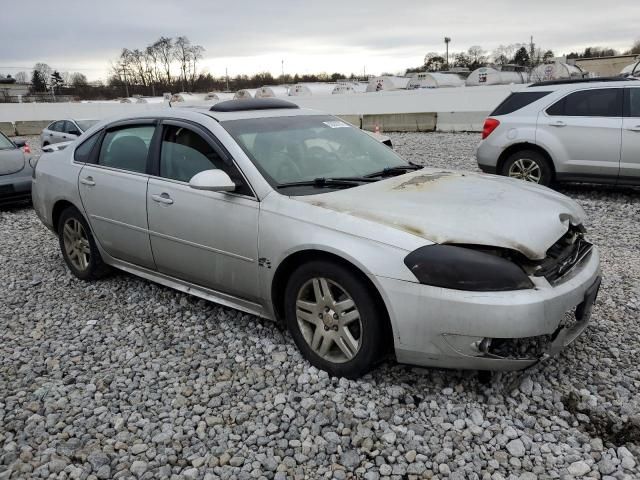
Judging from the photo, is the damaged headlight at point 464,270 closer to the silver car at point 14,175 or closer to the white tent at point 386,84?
the silver car at point 14,175

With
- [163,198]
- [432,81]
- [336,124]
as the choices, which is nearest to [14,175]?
[163,198]

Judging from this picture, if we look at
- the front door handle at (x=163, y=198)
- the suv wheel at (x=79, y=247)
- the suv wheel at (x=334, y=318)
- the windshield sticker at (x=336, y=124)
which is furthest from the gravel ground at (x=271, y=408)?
the windshield sticker at (x=336, y=124)

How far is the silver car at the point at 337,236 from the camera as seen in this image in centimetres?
275

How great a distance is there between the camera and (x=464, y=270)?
2.70 metres

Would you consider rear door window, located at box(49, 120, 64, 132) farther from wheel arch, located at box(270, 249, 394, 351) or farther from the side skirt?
wheel arch, located at box(270, 249, 394, 351)

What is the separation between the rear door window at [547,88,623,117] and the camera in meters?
7.47

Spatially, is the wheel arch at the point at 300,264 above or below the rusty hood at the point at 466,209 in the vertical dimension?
below

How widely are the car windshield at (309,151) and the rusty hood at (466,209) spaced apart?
29 cm

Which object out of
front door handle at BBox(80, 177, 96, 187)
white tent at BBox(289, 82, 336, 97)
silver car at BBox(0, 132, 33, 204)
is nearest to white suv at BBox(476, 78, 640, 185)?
front door handle at BBox(80, 177, 96, 187)

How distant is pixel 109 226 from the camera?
4.51m

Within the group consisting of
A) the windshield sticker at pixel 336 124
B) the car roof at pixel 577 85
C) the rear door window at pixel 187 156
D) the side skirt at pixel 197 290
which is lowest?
the side skirt at pixel 197 290

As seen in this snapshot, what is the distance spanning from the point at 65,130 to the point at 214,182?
15.9 meters

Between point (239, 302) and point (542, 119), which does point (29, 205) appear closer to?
point (239, 302)

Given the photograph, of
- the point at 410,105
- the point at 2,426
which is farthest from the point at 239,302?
the point at 410,105
